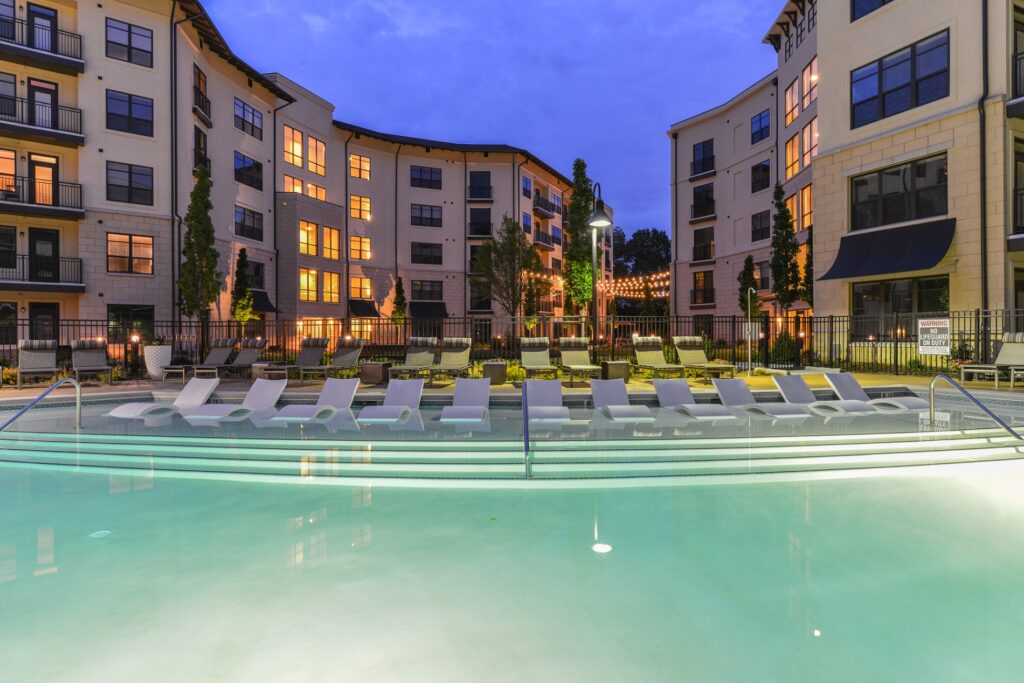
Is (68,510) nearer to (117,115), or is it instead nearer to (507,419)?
(507,419)

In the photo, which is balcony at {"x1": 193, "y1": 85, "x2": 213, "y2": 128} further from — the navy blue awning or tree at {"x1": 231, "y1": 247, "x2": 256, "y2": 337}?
the navy blue awning

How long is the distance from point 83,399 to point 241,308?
11768mm

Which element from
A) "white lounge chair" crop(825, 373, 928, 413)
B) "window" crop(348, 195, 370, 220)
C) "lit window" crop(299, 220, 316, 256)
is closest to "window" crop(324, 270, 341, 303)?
"lit window" crop(299, 220, 316, 256)

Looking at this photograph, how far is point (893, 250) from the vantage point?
15945 mm

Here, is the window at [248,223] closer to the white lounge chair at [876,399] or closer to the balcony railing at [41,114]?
the balcony railing at [41,114]

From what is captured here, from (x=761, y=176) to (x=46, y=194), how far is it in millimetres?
32164

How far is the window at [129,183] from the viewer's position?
68.3 ft

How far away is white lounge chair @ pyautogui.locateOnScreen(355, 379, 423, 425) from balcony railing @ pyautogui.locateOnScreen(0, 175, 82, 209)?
17.7 metres

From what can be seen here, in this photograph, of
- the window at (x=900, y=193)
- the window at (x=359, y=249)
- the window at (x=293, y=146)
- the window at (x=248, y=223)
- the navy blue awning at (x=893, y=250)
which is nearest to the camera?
the navy blue awning at (x=893, y=250)

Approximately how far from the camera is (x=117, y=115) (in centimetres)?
2089

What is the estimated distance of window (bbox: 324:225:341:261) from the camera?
30359 mm

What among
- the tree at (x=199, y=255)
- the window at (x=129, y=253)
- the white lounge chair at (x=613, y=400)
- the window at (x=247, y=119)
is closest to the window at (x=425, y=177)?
the window at (x=247, y=119)

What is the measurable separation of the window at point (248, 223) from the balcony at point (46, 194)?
6076 mm

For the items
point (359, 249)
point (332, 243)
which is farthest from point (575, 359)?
point (359, 249)
